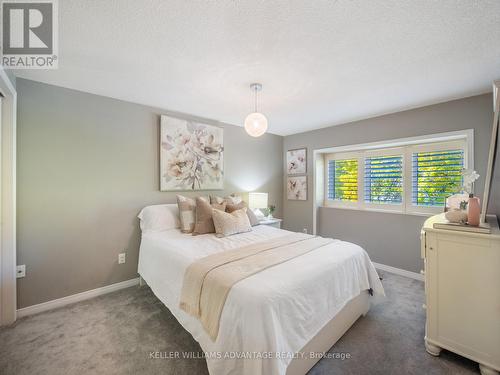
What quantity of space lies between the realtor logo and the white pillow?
169 centimetres

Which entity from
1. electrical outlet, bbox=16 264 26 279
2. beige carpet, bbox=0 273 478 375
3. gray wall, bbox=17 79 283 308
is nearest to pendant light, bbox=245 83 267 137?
gray wall, bbox=17 79 283 308

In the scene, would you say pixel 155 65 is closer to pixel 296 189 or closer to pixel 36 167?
pixel 36 167

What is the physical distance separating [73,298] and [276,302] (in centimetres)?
246

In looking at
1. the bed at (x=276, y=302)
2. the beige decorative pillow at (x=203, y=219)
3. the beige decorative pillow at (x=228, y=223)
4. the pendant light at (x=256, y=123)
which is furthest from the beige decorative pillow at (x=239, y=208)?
the pendant light at (x=256, y=123)

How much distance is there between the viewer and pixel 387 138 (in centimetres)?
318

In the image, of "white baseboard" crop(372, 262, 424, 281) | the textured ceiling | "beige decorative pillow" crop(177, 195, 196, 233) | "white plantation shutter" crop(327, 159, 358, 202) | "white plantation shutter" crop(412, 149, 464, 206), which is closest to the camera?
the textured ceiling

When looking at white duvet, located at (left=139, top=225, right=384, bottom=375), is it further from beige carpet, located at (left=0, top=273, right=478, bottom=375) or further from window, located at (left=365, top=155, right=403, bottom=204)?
window, located at (left=365, top=155, right=403, bottom=204)

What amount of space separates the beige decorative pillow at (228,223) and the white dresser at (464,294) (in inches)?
69.8

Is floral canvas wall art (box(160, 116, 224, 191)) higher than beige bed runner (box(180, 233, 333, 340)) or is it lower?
higher

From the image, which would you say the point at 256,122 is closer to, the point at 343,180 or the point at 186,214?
the point at 186,214

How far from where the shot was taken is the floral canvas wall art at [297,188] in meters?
4.27

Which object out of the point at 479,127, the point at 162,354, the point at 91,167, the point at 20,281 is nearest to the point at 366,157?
the point at 479,127

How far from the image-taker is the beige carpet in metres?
1.52

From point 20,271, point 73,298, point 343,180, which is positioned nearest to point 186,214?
point 73,298
